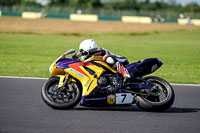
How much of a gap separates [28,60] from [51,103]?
960cm

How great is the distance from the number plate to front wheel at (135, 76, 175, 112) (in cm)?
13

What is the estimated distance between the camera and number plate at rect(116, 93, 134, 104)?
6.97m

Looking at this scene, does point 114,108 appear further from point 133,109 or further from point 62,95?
point 62,95

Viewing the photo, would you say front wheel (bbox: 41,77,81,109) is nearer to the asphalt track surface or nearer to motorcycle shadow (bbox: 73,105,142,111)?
the asphalt track surface

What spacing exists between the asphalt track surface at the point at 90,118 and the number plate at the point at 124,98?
0.20 meters

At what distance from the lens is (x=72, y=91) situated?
6.88 metres

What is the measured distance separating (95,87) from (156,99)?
3.94 feet

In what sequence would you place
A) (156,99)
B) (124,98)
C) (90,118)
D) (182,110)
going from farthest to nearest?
(182,110)
(156,99)
(124,98)
(90,118)

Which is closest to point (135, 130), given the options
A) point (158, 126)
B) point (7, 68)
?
point (158, 126)

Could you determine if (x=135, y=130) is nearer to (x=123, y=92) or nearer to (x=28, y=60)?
(x=123, y=92)

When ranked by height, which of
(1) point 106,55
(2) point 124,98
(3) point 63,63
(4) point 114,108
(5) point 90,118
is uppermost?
(1) point 106,55

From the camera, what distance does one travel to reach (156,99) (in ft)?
23.6

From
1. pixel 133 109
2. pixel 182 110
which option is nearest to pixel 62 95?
pixel 133 109

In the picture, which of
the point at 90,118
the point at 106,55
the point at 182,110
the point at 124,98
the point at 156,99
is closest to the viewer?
the point at 90,118
